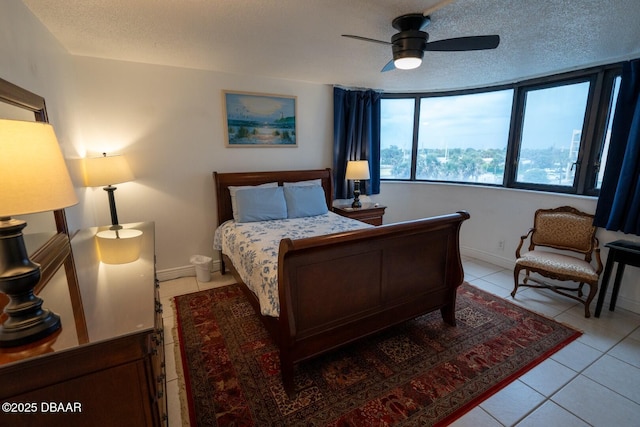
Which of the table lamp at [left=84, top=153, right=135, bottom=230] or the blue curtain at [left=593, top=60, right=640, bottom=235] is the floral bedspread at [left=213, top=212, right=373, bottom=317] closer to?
the table lamp at [left=84, top=153, right=135, bottom=230]

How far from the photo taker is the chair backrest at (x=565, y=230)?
2.83m

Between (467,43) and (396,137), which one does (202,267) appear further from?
(396,137)

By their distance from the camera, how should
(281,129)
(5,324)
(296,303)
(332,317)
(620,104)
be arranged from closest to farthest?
(5,324) → (296,303) → (332,317) → (620,104) → (281,129)

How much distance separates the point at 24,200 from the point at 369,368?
2.00m

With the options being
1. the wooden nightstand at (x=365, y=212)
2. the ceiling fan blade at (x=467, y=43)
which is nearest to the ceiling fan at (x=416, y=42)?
the ceiling fan blade at (x=467, y=43)

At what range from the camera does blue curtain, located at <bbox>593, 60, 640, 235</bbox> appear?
249 centimetres

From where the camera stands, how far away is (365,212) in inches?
155

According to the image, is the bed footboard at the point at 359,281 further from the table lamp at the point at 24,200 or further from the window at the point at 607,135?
the window at the point at 607,135

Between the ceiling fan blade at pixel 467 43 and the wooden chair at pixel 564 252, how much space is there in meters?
2.05

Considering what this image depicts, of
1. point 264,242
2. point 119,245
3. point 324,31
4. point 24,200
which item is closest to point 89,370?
point 24,200

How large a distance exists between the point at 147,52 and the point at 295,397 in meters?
3.06

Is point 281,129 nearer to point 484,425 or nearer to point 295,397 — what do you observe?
point 295,397

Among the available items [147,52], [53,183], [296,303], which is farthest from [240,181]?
[53,183]

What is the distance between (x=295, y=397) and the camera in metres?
1.76
